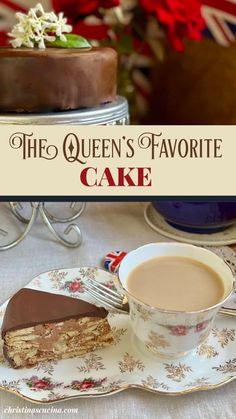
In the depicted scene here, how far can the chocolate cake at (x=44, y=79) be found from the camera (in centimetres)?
63

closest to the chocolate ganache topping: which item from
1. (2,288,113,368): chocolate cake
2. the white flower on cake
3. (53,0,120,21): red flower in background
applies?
(2,288,113,368): chocolate cake

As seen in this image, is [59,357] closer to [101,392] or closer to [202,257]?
[101,392]

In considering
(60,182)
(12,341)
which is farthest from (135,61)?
(12,341)

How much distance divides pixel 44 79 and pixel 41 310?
0.30 meters

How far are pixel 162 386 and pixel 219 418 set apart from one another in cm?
5

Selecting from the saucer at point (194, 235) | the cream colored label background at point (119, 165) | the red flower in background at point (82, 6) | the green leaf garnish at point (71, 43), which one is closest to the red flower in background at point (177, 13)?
the red flower in background at point (82, 6)

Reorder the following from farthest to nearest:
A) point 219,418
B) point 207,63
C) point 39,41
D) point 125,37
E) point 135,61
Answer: point 135,61 < point 207,63 < point 125,37 < point 39,41 < point 219,418

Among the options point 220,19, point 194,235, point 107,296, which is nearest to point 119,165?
point 107,296

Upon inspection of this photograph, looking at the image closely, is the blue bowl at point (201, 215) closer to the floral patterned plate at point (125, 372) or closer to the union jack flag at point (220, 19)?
the floral patterned plate at point (125, 372)

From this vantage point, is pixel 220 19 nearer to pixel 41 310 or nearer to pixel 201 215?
pixel 201 215

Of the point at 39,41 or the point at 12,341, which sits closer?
the point at 12,341

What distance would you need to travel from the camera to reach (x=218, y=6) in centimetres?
137

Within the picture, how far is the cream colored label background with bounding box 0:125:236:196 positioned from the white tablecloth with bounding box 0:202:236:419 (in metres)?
0.15

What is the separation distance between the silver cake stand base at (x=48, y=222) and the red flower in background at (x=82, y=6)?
42cm
